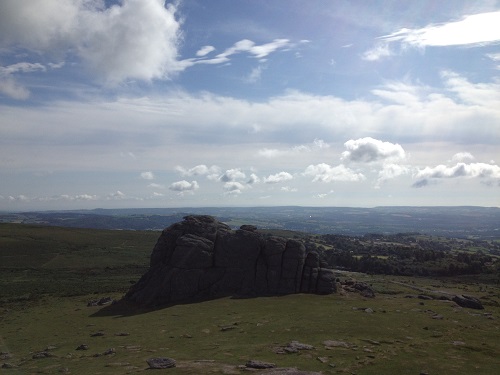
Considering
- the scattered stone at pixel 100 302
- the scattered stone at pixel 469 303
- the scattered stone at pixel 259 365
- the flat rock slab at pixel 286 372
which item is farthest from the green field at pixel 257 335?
the scattered stone at pixel 100 302

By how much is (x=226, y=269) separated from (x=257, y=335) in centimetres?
3329

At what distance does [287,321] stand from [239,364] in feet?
68.8

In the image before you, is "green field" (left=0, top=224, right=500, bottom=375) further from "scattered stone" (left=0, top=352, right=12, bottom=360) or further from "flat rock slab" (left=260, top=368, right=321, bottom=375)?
"flat rock slab" (left=260, top=368, right=321, bottom=375)

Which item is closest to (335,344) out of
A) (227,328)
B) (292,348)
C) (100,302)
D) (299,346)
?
(299,346)

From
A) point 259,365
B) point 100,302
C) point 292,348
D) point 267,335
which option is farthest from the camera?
point 100,302

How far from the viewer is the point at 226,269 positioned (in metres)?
85.4

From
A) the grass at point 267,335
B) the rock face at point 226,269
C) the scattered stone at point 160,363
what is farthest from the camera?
the rock face at point 226,269

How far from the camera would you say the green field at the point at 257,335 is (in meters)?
40.8

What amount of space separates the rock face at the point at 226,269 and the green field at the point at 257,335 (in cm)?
455

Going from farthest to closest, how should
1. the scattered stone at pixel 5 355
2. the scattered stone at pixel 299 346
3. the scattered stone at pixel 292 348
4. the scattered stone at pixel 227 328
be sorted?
the scattered stone at pixel 227 328 → the scattered stone at pixel 5 355 → the scattered stone at pixel 299 346 → the scattered stone at pixel 292 348

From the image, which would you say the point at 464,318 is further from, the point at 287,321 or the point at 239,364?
the point at 239,364

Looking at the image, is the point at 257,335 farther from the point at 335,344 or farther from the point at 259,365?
the point at 259,365

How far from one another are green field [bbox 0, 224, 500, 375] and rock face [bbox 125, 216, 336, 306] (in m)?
4.55

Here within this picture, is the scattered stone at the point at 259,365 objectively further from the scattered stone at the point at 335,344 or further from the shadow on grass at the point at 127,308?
the shadow on grass at the point at 127,308
